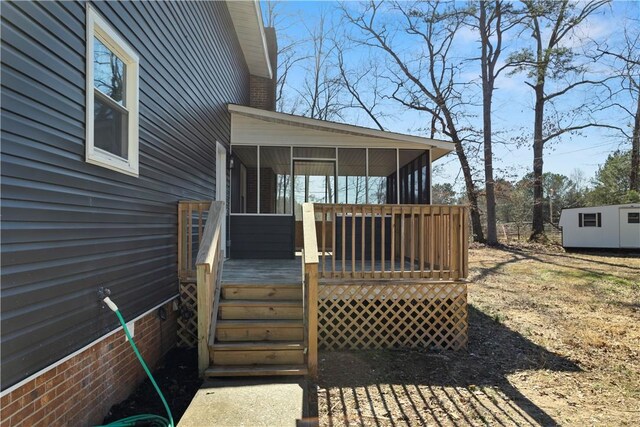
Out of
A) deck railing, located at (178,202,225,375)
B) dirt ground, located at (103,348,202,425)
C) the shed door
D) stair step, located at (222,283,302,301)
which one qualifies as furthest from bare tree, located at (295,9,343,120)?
dirt ground, located at (103,348,202,425)

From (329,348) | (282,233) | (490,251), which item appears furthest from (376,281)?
(490,251)

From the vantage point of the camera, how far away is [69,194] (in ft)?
9.17

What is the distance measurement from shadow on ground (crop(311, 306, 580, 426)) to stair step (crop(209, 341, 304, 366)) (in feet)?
1.38

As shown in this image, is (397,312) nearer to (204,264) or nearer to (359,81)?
(204,264)

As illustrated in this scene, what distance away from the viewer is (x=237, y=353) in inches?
163

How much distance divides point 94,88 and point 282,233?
16.7 feet

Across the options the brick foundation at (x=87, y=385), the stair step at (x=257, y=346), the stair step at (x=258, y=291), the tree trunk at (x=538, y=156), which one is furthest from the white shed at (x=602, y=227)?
the brick foundation at (x=87, y=385)

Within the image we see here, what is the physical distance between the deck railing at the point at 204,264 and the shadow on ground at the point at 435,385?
49.1 inches

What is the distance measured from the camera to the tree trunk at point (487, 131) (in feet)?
66.2

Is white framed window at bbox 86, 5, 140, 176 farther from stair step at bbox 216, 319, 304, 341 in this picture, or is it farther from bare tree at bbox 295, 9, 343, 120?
bare tree at bbox 295, 9, 343, 120

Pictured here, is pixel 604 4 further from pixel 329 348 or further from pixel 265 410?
pixel 265 410

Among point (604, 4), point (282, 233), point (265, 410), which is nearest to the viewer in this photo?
point (265, 410)

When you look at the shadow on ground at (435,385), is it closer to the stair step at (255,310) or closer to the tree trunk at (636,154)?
the stair step at (255,310)

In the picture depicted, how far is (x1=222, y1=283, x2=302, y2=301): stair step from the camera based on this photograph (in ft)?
16.1
